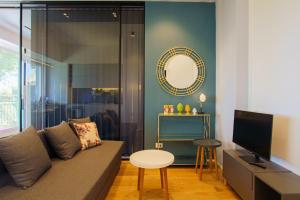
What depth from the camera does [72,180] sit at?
1748 millimetres

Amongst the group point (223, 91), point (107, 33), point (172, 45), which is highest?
point (107, 33)

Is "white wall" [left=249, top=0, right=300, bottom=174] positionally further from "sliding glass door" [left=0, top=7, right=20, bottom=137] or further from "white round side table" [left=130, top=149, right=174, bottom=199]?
"sliding glass door" [left=0, top=7, right=20, bottom=137]

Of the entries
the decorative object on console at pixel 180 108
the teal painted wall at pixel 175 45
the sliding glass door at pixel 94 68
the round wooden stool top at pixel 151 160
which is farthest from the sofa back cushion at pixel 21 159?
the decorative object on console at pixel 180 108

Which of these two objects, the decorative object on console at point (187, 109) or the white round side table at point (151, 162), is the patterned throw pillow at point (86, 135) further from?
the decorative object on console at point (187, 109)

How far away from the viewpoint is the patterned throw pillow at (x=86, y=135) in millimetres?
2768

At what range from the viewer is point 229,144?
3008 millimetres

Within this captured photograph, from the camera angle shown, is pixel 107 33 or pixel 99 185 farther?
pixel 107 33

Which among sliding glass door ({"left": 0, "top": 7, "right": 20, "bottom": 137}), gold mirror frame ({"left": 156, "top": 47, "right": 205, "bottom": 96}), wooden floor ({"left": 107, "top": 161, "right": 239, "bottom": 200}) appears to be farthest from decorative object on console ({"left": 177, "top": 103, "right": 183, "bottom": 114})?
sliding glass door ({"left": 0, "top": 7, "right": 20, "bottom": 137})

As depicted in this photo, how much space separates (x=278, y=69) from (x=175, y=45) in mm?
1840

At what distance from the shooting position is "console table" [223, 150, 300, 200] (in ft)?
5.18

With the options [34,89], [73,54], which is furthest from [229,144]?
[34,89]

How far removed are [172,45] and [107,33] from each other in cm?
125

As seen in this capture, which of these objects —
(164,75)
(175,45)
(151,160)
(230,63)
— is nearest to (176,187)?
(151,160)

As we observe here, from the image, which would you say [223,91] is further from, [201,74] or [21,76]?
[21,76]
